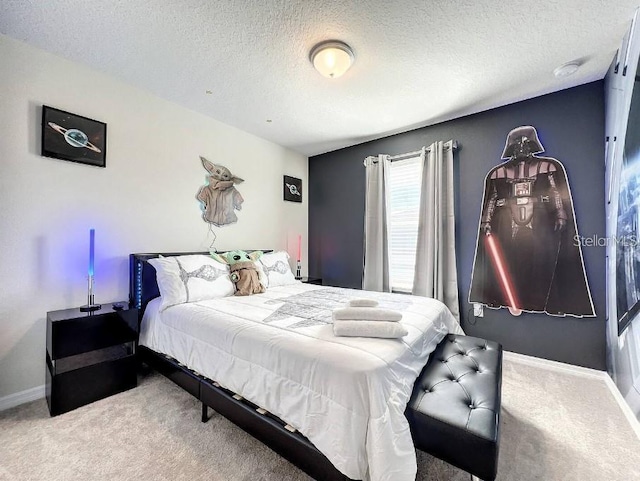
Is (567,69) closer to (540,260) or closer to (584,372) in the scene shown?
(540,260)

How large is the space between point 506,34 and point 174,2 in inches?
86.6

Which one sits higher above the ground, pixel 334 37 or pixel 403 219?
pixel 334 37

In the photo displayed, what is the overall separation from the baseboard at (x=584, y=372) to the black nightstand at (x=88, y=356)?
11.7ft

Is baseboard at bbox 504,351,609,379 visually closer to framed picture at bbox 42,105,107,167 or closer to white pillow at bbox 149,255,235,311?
white pillow at bbox 149,255,235,311

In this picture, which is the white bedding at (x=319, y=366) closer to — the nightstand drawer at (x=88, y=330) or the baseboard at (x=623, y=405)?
the nightstand drawer at (x=88, y=330)

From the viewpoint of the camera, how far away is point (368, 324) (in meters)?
1.46

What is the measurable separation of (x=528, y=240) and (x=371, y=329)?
220 cm

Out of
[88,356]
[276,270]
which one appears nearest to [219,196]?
[276,270]

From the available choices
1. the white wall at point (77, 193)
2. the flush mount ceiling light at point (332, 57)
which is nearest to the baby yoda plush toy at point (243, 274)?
the white wall at point (77, 193)

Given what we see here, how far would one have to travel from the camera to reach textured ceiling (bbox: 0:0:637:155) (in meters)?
1.67

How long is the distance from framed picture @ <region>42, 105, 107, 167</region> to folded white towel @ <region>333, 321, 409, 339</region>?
8.28 feet

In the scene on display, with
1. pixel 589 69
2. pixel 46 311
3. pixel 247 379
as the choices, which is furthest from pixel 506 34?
pixel 46 311

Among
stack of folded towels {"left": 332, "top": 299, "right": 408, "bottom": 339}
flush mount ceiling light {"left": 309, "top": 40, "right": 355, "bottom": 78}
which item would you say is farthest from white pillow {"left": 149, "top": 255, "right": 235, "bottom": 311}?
flush mount ceiling light {"left": 309, "top": 40, "right": 355, "bottom": 78}

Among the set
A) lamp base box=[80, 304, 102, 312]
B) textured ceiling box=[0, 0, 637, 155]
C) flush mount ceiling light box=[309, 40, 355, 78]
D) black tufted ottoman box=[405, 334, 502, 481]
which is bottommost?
black tufted ottoman box=[405, 334, 502, 481]
